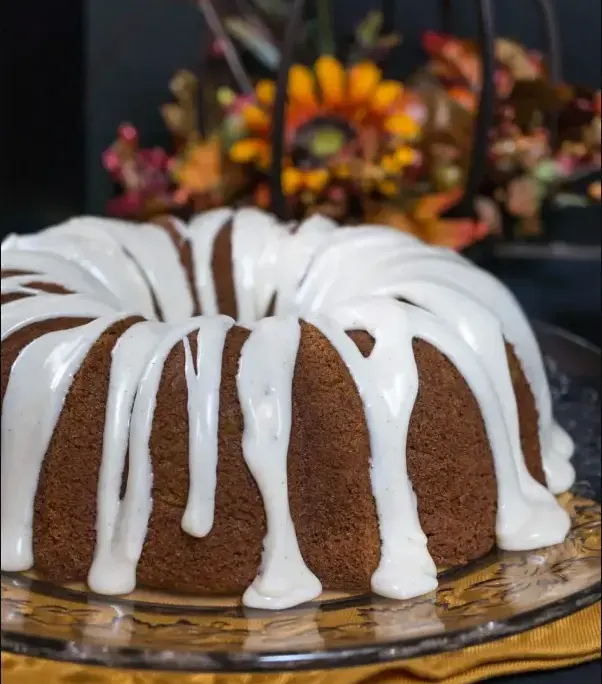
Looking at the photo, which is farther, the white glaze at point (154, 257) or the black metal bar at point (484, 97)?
the black metal bar at point (484, 97)

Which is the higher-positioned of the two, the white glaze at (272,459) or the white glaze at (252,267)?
the white glaze at (252,267)

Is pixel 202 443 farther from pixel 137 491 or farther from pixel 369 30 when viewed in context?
pixel 369 30

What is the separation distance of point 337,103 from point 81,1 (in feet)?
2.14

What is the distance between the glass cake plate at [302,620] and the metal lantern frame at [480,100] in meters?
0.68

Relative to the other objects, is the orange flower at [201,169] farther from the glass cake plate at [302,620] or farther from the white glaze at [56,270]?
the glass cake plate at [302,620]

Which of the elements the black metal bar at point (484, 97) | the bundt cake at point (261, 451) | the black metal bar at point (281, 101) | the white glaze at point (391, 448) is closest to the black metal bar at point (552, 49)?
the black metal bar at point (484, 97)

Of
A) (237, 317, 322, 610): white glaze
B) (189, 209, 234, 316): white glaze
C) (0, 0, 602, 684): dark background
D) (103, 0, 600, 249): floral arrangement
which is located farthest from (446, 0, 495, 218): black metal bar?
(237, 317, 322, 610): white glaze

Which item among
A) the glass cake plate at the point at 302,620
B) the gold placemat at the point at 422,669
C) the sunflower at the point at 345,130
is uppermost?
the sunflower at the point at 345,130

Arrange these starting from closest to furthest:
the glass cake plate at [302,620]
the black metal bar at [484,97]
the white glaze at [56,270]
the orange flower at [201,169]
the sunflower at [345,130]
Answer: the glass cake plate at [302,620]
the white glaze at [56,270]
the black metal bar at [484,97]
the sunflower at [345,130]
the orange flower at [201,169]

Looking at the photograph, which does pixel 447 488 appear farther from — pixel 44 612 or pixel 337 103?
pixel 337 103

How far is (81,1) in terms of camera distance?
1717 mm

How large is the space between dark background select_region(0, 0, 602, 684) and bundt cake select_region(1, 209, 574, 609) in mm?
686

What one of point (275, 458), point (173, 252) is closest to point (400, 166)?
point (173, 252)

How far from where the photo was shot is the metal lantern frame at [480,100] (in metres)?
1.29
